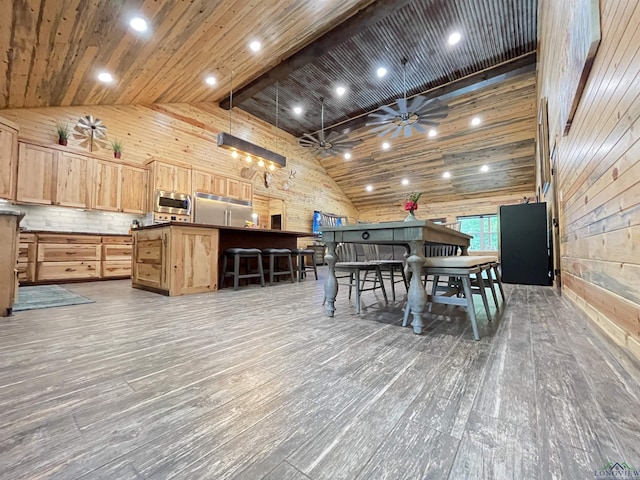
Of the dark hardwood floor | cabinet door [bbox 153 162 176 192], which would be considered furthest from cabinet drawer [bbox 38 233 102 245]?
the dark hardwood floor

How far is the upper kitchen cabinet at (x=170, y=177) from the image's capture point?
5.32m

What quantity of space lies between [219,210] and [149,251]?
290 centimetres

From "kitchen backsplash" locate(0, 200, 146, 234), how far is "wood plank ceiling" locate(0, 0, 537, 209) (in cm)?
165

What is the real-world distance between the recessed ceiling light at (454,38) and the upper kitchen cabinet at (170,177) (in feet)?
18.6

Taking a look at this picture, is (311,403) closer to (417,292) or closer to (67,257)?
(417,292)

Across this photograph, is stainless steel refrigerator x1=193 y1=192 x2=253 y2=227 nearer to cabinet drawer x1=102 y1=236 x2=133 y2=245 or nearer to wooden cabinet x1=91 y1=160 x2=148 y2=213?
wooden cabinet x1=91 y1=160 x2=148 y2=213

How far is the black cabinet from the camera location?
3.94m

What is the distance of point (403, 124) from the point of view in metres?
5.41

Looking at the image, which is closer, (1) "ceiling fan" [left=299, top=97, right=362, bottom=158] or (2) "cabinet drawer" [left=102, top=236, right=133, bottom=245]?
(2) "cabinet drawer" [left=102, top=236, right=133, bottom=245]

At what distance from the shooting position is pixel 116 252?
4.88 meters

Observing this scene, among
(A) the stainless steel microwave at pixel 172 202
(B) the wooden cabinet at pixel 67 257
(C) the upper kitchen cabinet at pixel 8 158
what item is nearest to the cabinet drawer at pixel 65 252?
(B) the wooden cabinet at pixel 67 257

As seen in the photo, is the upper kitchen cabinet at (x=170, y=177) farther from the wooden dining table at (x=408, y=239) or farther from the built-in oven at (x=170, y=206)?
the wooden dining table at (x=408, y=239)

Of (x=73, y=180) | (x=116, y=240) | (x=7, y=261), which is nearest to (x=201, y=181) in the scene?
(x=116, y=240)

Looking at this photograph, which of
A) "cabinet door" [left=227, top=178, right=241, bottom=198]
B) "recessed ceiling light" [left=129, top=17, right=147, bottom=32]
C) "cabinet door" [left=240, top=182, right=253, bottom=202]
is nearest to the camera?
"recessed ceiling light" [left=129, top=17, right=147, bottom=32]
